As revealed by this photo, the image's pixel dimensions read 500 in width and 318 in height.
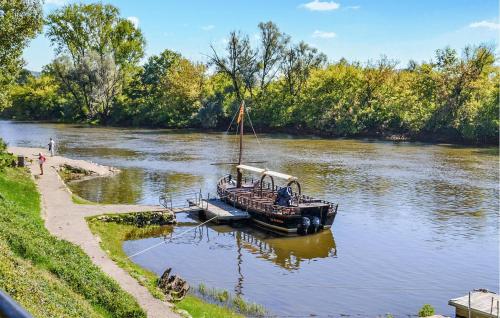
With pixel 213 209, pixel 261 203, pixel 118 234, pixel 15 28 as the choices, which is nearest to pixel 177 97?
pixel 15 28

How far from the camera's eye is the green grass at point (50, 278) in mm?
10633

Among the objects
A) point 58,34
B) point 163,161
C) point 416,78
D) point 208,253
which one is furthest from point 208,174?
point 58,34

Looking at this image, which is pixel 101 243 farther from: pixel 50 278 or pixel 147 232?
pixel 50 278

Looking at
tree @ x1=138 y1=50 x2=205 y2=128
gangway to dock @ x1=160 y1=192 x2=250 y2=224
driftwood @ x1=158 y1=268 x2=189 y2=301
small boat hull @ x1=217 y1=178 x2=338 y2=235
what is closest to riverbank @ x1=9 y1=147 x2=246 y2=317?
driftwood @ x1=158 y1=268 x2=189 y2=301

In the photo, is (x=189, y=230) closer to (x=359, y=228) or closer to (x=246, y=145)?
(x=359, y=228)

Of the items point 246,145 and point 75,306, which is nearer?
point 75,306

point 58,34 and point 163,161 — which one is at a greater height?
point 58,34

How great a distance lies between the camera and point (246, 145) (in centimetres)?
7625

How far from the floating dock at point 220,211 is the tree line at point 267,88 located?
59122mm

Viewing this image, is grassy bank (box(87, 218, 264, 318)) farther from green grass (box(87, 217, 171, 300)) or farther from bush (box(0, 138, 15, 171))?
bush (box(0, 138, 15, 171))

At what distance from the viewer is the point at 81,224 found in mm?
26438

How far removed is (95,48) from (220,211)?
277 ft

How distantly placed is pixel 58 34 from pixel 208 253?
9219 centimetres

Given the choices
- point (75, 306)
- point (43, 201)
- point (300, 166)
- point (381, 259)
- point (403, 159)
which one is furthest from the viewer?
point (403, 159)
